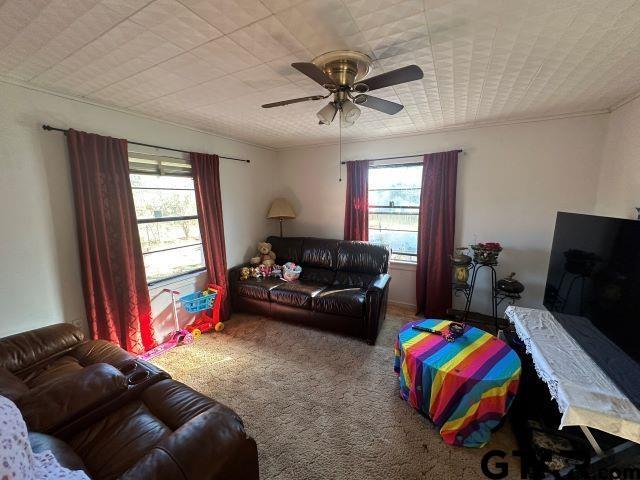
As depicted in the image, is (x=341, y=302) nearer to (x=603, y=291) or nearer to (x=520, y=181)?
(x=603, y=291)

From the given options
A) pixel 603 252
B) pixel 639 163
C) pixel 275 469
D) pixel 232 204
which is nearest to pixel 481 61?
pixel 603 252

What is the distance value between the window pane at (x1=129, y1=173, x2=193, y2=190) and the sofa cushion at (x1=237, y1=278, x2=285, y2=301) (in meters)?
1.39

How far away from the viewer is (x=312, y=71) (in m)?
1.33

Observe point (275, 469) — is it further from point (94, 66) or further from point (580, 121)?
point (580, 121)

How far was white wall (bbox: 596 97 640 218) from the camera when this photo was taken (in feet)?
6.95

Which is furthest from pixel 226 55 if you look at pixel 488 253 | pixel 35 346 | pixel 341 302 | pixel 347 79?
pixel 488 253

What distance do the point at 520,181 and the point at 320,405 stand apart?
3130 mm

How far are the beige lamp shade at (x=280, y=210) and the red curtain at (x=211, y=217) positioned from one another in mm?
876

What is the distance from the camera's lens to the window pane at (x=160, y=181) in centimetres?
268

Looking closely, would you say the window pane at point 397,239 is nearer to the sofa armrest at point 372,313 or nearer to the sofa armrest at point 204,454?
the sofa armrest at point 372,313

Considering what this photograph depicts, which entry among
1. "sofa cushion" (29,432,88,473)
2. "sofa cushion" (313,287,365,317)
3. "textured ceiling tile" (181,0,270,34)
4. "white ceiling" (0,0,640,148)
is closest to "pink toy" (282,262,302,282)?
"sofa cushion" (313,287,365,317)

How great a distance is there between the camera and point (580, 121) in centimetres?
262

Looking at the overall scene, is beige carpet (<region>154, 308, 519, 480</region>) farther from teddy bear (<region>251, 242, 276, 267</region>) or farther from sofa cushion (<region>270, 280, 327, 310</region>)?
teddy bear (<region>251, 242, 276, 267</region>)

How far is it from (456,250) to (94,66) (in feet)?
12.0
